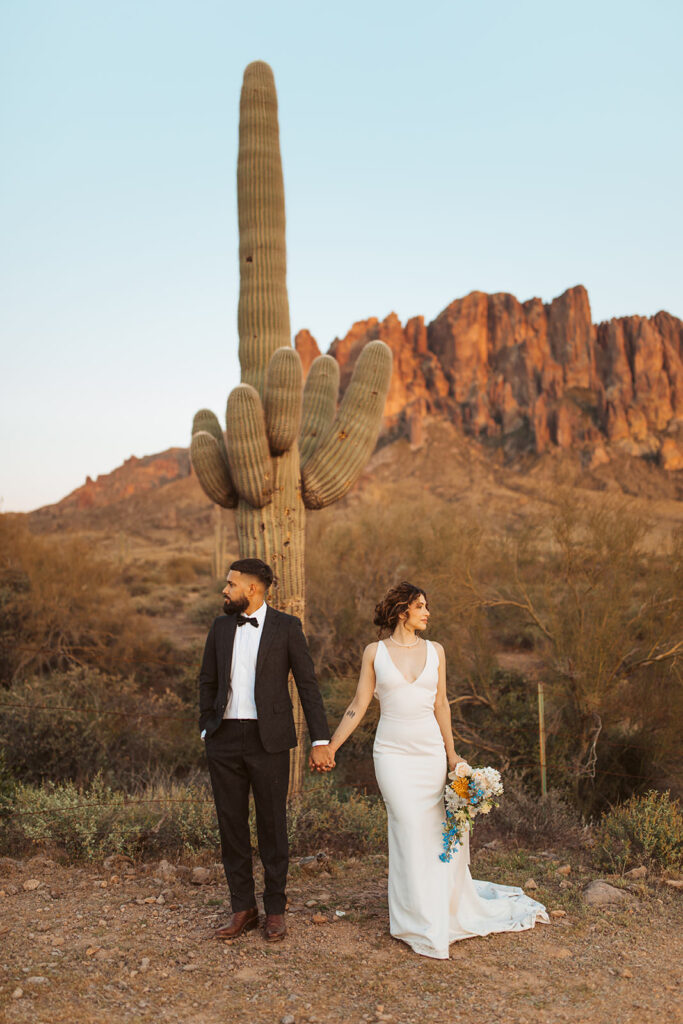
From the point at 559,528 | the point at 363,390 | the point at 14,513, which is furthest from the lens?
the point at 14,513

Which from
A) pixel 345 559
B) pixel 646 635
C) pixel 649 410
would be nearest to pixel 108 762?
pixel 646 635

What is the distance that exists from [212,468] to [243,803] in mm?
3646

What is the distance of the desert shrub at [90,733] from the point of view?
7.65 meters

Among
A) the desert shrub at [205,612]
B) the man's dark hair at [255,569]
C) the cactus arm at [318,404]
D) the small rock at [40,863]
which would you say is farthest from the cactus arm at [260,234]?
the desert shrub at [205,612]

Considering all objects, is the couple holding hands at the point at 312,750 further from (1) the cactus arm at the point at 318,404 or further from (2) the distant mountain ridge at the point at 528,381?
(2) the distant mountain ridge at the point at 528,381

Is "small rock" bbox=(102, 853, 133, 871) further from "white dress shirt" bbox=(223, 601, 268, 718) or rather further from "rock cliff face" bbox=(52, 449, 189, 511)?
"rock cliff face" bbox=(52, 449, 189, 511)

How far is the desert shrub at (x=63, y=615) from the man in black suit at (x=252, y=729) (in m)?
7.64

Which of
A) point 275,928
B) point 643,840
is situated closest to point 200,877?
point 275,928

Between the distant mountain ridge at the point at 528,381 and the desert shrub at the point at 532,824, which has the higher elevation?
the distant mountain ridge at the point at 528,381

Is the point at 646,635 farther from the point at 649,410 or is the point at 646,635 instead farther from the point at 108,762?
the point at 649,410

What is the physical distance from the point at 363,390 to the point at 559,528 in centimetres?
391

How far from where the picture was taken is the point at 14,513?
1589 cm

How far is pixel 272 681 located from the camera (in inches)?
155

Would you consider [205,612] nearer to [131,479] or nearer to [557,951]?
[557,951]
